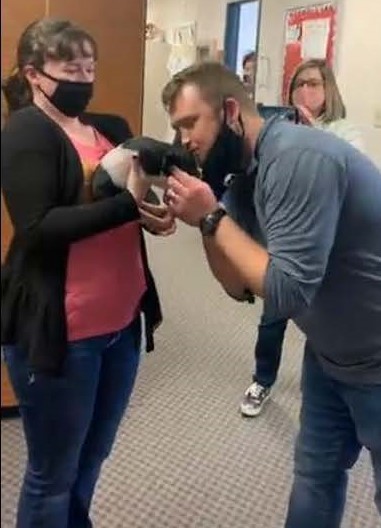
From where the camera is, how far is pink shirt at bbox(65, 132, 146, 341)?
0.98 metres

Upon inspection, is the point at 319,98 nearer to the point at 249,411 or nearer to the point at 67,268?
the point at 249,411

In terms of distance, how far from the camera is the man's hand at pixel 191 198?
942mm

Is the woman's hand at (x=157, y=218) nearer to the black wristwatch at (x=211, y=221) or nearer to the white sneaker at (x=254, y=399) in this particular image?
the black wristwatch at (x=211, y=221)

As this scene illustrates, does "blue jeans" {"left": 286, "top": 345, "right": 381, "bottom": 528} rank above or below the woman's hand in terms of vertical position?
below

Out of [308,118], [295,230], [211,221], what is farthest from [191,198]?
[308,118]

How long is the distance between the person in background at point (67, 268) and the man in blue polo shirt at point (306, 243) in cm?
13

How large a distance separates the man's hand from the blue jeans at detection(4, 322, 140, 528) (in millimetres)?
259

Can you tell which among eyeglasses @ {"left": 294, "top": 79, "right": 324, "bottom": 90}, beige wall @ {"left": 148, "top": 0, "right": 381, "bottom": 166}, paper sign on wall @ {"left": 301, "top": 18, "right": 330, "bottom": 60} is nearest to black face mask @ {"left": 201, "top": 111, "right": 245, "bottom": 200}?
eyeglasses @ {"left": 294, "top": 79, "right": 324, "bottom": 90}

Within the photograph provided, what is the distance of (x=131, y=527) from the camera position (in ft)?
4.85

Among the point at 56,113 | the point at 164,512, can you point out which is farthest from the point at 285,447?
the point at 56,113

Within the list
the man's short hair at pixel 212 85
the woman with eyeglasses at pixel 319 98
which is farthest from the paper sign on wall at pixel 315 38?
the man's short hair at pixel 212 85

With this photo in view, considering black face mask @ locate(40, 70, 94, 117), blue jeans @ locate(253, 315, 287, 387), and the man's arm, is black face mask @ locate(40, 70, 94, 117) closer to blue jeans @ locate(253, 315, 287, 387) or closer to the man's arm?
the man's arm

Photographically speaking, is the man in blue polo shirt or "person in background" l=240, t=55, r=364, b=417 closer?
the man in blue polo shirt

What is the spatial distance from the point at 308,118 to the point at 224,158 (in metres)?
0.98
